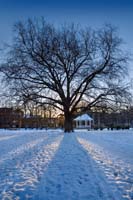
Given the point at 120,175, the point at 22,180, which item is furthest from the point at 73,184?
the point at 120,175

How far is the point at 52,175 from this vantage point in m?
6.49

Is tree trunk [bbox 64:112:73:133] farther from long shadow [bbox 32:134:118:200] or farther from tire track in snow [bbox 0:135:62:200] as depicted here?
long shadow [bbox 32:134:118:200]

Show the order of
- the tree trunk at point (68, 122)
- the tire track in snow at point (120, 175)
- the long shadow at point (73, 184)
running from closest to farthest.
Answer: the long shadow at point (73, 184) < the tire track in snow at point (120, 175) < the tree trunk at point (68, 122)

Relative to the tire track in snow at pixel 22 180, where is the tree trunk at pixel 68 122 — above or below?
above

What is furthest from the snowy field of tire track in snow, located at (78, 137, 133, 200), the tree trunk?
the tree trunk

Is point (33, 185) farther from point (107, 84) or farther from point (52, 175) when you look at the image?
point (107, 84)

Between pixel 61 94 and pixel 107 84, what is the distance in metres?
4.89

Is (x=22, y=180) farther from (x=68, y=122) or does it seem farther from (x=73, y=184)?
(x=68, y=122)

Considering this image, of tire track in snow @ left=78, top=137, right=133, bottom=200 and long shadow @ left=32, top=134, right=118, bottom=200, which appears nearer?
long shadow @ left=32, top=134, right=118, bottom=200

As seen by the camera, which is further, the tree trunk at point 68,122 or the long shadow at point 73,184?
the tree trunk at point 68,122

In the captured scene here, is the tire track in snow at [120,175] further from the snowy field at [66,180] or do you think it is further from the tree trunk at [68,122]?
the tree trunk at [68,122]

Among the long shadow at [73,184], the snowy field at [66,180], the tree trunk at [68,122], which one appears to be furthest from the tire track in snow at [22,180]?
the tree trunk at [68,122]

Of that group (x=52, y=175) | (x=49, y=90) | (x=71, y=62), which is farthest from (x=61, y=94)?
(x=52, y=175)

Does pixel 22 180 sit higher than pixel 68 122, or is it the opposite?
pixel 68 122
